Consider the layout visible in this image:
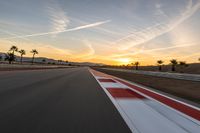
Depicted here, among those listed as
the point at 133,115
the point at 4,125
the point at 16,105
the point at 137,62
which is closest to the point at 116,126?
the point at 133,115

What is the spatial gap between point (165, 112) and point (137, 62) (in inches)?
5302

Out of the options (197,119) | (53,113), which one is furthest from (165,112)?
(53,113)

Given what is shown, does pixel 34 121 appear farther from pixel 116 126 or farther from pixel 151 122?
pixel 151 122

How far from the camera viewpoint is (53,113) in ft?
21.8

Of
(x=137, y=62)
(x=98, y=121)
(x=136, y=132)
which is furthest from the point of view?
(x=137, y=62)

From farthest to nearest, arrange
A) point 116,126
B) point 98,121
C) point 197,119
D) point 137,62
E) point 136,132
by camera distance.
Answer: point 137,62 < point 197,119 < point 98,121 < point 116,126 < point 136,132

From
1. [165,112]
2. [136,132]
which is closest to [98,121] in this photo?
[136,132]

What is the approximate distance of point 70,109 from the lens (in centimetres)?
740

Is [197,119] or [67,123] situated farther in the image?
[197,119]

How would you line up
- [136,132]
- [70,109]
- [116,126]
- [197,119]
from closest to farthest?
[136,132] < [116,126] < [197,119] < [70,109]

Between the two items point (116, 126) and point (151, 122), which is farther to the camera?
point (151, 122)

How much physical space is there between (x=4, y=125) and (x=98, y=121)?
2026 mm

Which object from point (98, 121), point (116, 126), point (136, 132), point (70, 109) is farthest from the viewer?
point (70, 109)

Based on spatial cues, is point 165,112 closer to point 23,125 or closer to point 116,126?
point 116,126
